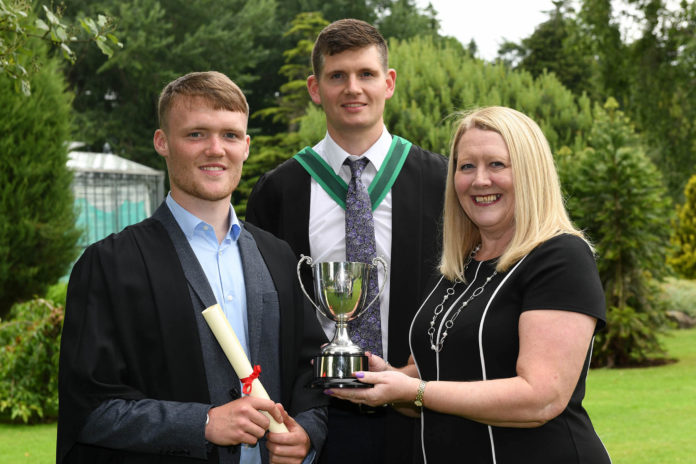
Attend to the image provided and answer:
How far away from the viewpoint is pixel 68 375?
8.61 ft

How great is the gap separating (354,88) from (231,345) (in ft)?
5.31

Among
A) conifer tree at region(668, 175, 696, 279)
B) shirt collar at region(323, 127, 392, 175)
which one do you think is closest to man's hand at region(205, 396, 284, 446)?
shirt collar at region(323, 127, 392, 175)

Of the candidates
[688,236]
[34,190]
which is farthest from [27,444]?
[688,236]

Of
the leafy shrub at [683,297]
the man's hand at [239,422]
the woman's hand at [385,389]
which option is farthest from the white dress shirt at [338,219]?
the leafy shrub at [683,297]

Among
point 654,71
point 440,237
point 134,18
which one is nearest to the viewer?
point 440,237

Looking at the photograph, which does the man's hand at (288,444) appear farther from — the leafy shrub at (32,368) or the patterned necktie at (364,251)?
the leafy shrub at (32,368)

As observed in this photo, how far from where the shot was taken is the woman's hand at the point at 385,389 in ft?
9.02

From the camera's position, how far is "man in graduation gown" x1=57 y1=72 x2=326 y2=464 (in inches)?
102

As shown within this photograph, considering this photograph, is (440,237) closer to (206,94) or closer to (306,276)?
(306,276)

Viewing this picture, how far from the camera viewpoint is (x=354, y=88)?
3.83m

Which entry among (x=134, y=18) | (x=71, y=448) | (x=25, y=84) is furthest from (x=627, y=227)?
(x=134, y=18)

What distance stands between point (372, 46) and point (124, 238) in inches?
65.2

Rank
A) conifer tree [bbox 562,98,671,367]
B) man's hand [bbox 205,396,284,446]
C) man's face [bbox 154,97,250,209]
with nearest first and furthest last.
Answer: man's hand [bbox 205,396,284,446], man's face [bbox 154,97,250,209], conifer tree [bbox 562,98,671,367]

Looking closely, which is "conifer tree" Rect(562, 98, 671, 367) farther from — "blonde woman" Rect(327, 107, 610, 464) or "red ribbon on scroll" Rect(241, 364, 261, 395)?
"red ribbon on scroll" Rect(241, 364, 261, 395)
